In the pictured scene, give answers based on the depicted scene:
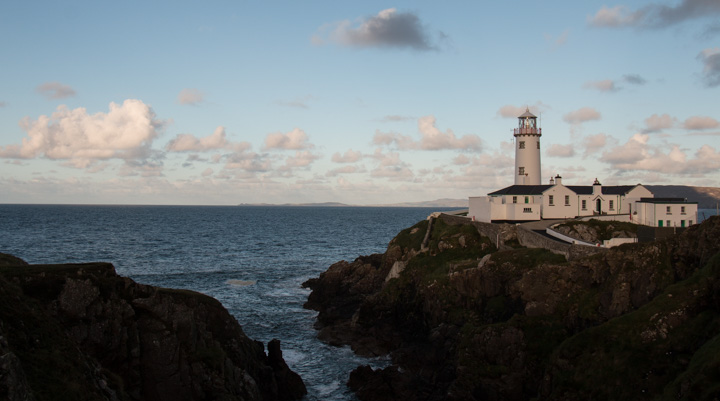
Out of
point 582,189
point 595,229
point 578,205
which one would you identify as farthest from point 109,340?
point 582,189

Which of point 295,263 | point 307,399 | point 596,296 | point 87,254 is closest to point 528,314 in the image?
point 596,296

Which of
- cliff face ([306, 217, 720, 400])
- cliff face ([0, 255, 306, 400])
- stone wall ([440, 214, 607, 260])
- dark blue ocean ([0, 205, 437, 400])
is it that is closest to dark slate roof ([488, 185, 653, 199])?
stone wall ([440, 214, 607, 260])

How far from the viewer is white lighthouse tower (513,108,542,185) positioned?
81750 mm

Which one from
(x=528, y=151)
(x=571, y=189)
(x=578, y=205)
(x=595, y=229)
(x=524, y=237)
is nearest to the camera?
(x=524, y=237)

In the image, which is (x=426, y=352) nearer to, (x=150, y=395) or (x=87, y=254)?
(x=150, y=395)

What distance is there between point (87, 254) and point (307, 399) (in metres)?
73.1

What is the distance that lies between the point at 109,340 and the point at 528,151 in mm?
68505

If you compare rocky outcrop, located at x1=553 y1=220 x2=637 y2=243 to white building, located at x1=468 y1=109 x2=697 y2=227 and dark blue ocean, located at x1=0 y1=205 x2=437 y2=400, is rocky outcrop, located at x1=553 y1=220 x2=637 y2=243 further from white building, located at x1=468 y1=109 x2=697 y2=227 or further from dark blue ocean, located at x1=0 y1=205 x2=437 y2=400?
dark blue ocean, located at x1=0 y1=205 x2=437 y2=400

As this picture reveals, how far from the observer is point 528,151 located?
82.3 metres

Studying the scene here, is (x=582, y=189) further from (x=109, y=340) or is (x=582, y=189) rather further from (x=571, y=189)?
(x=109, y=340)

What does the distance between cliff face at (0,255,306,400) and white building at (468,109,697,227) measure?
43285mm

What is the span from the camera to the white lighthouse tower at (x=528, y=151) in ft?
268

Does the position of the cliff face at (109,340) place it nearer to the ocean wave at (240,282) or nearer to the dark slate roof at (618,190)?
the ocean wave at (240,282)

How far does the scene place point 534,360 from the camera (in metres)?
34.1
